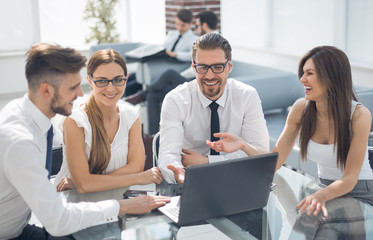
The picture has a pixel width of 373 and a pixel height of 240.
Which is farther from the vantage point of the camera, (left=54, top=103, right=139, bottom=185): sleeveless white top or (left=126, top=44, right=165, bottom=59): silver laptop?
(left=126, top=44, right=165, bottom=59): silver laptop

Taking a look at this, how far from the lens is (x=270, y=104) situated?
4883 millimetres

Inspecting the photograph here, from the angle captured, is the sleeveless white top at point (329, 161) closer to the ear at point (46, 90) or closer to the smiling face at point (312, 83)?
the smiling face at point (312, 83)

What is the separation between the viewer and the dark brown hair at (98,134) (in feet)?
8.08

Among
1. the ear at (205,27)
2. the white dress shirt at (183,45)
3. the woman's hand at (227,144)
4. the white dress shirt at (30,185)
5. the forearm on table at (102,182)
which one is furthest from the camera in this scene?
the white dress shirt at (183,45)

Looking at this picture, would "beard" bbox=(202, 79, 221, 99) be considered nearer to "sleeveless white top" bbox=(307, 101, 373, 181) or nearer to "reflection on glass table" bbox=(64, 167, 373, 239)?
"sleeveless white top" bbox=(307, 101, 373, 181)

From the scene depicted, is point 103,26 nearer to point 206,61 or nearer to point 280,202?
point 206,61

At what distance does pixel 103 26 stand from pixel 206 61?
→ 6.15 meters

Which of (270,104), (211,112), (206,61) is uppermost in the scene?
(206,61)

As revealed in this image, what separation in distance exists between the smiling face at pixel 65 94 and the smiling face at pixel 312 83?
1.19m

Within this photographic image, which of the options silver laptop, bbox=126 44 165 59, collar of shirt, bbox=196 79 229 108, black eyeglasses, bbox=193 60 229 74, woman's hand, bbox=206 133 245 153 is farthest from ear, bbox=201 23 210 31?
woman's hand, bbox=206 133 245 153

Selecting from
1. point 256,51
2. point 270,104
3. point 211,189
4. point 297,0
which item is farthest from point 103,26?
point 211,189

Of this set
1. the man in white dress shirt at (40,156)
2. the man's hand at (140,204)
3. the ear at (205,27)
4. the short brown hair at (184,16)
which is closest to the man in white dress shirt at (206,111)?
the man's hand at (140,204)

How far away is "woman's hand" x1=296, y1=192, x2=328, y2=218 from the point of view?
2.09 meters

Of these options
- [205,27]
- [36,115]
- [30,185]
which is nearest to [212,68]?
[36,115]
